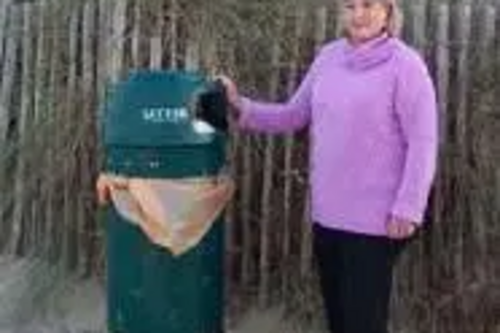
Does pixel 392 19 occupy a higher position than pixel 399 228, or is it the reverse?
pixel 392 19

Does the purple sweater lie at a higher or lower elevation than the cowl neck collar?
lower

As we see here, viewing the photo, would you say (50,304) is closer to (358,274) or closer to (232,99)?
(232,99)

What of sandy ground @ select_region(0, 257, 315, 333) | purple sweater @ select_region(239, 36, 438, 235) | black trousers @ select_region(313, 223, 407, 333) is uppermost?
purple sweater @ select_region(239, 36, 438, 235)

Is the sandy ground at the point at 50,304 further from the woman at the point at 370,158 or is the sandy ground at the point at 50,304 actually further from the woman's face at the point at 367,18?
the woman's face at the point at 367,18

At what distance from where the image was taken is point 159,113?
18.5ft

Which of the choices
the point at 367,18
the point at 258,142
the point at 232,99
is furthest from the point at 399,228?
the point at 258,142

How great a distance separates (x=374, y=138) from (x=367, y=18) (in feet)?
1.57

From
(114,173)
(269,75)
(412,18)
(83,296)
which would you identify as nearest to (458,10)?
(412,18)

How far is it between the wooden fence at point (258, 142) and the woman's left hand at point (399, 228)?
4.93 feet

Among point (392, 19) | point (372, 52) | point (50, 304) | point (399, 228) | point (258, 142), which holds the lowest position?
point (50, 304)

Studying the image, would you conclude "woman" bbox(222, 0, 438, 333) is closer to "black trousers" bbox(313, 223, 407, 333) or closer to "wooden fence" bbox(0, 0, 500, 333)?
"black trousers" bbox(313, 223, 407, 333)

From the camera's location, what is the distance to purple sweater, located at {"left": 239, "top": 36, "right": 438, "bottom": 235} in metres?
5.04

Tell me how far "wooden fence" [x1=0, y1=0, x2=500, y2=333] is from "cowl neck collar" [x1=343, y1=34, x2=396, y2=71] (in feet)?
4.53

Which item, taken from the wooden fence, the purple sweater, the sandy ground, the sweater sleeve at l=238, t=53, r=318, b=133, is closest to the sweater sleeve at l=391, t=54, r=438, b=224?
the purple sweater
